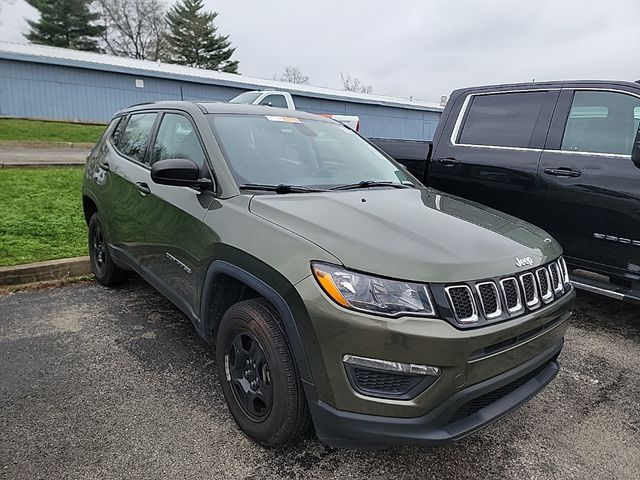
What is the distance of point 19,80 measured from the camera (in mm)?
17859

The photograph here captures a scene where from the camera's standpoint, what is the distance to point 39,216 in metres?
6.24

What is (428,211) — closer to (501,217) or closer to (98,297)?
(501,217)

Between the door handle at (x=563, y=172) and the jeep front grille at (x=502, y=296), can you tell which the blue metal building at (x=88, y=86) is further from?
the jeep front grille at (x=502, y=296)

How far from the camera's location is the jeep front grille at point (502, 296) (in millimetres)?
2029

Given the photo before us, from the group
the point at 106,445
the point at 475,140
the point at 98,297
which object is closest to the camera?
the point at 106,445

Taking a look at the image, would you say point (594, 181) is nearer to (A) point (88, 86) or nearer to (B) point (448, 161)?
(B) point (448, 161)

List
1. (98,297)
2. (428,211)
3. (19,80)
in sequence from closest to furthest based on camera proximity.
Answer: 1. (428,211)
2. (98,297)
3. (19,80)

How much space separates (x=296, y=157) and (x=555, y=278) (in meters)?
1.73

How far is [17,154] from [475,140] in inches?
408

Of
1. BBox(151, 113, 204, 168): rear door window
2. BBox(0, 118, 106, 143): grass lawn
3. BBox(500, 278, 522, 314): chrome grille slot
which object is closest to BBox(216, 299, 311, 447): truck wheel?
BBox(500, 278, 522, 314): chrome grille slot

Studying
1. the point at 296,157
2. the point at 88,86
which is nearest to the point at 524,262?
the point at 296,157

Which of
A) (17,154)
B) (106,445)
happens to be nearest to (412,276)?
(106,445)

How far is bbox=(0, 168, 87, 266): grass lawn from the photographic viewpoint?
5.18m

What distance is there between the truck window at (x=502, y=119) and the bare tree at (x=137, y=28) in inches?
1880
